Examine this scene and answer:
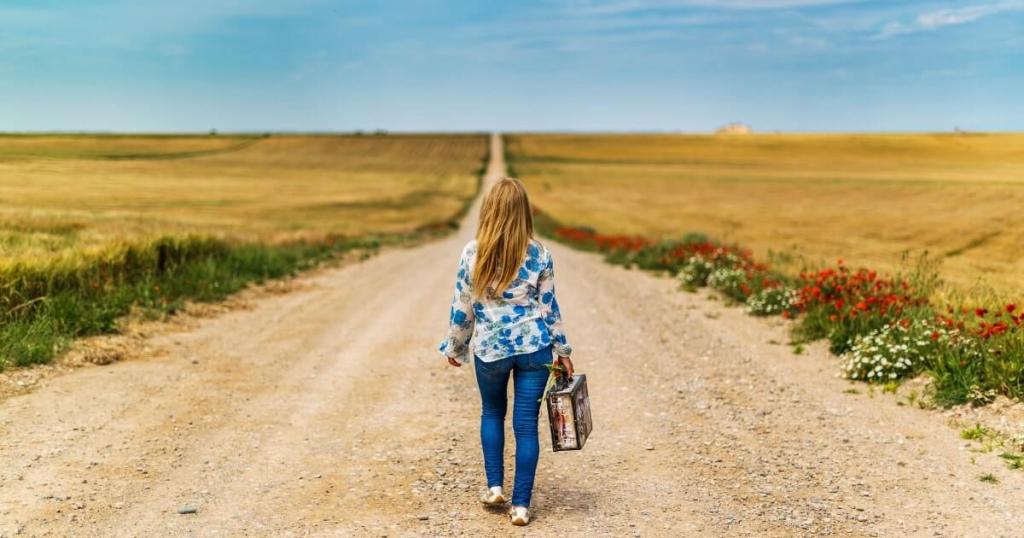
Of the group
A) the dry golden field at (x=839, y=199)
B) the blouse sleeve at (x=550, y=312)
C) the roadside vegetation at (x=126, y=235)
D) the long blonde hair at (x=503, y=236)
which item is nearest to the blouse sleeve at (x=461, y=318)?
the long blonde hair at (x=503, y=236)

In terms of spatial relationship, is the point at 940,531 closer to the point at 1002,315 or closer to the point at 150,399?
the point at 1002,315

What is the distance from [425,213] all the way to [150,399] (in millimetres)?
43792

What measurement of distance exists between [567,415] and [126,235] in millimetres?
12054

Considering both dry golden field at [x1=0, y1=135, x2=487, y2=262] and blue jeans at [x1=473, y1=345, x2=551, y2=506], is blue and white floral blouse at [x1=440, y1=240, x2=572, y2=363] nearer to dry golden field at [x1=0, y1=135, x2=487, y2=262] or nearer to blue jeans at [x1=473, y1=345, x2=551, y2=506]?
blue jeans at [x1=473, y1=345, x2=551, y2=506]

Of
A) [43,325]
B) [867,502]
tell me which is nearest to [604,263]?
[43,325]

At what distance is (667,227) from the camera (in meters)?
39.8

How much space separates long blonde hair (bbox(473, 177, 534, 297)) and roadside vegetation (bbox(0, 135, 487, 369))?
6.35 m

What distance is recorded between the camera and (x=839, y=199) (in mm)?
41156

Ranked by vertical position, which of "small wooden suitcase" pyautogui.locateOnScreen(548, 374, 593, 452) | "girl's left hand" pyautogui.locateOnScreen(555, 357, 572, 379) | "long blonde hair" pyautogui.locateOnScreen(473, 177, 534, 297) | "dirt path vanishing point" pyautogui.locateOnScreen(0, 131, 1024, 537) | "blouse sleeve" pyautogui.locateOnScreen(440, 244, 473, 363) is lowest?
"dirt path vanishing point" pyautogui.locateOnScreen(0, 131, 1024, 537)

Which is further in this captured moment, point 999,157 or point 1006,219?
point 999,157

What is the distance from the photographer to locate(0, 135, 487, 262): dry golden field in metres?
15.1

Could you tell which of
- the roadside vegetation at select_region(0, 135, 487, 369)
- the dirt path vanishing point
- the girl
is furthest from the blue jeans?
the roadside vegetation at select_region(0, 135, 487, 369)

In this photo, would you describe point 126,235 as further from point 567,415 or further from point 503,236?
point 567,415

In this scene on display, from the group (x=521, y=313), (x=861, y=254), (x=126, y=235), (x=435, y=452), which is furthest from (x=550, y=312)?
Result: (x=861, y=254)
